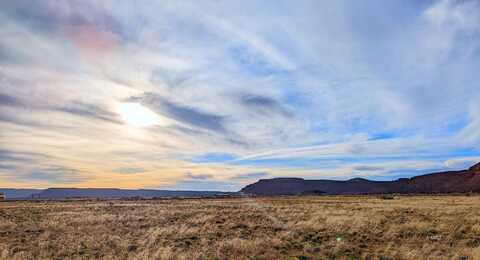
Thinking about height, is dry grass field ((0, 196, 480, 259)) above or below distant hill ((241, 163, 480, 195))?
below

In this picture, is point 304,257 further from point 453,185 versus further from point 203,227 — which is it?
point 453,185

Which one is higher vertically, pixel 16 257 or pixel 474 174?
pixel 474 174

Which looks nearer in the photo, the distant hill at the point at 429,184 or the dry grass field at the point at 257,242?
the dry grass field at the point at 257,242

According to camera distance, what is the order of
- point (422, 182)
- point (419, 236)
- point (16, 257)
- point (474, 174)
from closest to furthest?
point (16, 257) < point (419, 236) < point (474, 174) < point (422, 182)

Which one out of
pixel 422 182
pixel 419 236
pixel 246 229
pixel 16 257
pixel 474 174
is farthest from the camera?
pixel 422 182

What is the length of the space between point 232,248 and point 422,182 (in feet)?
577

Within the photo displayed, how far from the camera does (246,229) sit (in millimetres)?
19688

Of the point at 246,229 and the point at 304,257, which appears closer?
the point at 304,257

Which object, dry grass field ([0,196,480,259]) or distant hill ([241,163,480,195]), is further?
distant hill ([241,163,480,195])

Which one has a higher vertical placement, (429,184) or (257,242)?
(429,184)

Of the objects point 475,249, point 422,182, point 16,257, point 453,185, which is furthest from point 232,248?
point 422,182

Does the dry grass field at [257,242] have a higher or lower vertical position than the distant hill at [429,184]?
lower

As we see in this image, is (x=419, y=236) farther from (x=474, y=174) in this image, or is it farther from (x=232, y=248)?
(x=474, y=174)

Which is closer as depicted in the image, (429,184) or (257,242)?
(257,242)
